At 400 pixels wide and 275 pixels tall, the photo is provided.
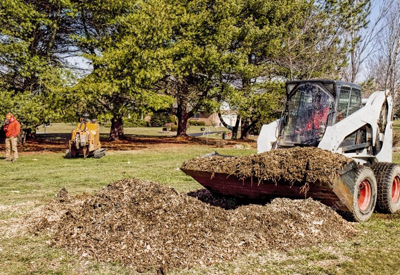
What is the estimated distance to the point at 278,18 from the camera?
82.7 feet

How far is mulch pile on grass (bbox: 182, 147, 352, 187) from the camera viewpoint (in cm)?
586

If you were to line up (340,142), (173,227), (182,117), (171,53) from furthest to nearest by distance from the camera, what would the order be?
(182,117) → (171,53) → (340,142) → (173,227)

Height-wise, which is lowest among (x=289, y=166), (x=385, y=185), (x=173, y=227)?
(x=173, y=227)

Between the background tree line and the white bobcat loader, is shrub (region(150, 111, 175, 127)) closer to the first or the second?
the background tree line

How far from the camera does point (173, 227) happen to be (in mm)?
5473

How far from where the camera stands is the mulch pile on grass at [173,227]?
5008 millimetres

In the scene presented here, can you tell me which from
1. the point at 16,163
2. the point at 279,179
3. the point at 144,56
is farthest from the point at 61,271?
the point at 144,56

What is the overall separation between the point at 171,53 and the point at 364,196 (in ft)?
49.5

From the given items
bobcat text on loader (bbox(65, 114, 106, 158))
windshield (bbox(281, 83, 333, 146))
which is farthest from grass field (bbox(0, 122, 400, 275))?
bobcat text on loader (bbox(65, 114, 106, 158))

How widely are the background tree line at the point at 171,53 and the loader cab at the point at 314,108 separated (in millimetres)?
11070

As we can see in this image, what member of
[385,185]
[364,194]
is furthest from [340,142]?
Answer: [385,185]

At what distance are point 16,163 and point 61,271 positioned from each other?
36.7 feet

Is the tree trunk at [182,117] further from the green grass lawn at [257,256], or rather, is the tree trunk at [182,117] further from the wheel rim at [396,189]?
the wheel rim at [396,189]

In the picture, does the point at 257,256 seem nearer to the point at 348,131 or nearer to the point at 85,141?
the point at 348,131
